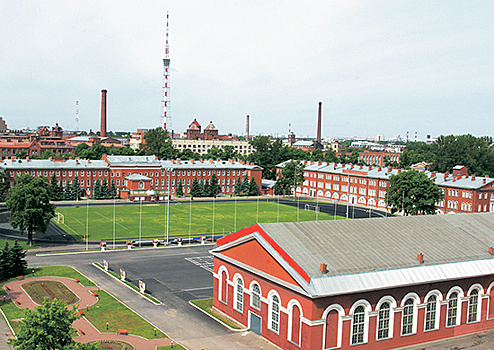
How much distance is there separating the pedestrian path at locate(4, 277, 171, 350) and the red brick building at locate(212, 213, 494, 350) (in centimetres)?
735

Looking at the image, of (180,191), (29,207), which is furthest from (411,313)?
(180,191)

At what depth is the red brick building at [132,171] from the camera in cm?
11069

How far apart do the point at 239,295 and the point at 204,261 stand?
2022 centimetres

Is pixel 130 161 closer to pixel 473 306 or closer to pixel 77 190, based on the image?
pixel 77 190

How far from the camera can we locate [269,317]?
113 ft

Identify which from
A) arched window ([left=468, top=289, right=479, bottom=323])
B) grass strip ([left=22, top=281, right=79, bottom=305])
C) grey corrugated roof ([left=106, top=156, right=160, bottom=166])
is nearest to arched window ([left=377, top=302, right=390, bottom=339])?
arched window ([left=468, top=289, right=479, bottom=323])

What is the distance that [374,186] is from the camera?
115 metres

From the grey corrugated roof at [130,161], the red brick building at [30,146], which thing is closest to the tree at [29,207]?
the grey corrugated roof at [130,161]

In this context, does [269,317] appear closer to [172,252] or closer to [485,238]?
[485,238]

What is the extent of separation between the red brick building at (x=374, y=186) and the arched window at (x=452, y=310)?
209ft

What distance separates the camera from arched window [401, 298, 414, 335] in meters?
Answer: 34.0

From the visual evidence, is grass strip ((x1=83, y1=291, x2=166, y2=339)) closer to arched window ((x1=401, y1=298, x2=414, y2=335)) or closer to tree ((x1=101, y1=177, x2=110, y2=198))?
arched window ((x1=401, y1=298, x2=414, y2=335))

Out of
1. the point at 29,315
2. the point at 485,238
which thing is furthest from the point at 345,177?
the point at 29,315

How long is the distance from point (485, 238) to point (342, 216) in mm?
56740
